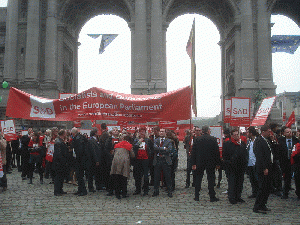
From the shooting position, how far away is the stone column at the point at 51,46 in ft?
106

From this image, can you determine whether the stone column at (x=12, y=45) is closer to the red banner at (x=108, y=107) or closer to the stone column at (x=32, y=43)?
the stone column at (x=32, y=43)

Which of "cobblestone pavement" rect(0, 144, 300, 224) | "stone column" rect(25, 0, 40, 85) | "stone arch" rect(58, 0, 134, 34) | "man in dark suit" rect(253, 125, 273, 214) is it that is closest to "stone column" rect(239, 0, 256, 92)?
"stone arch" rect(58, 0, 134, 34)

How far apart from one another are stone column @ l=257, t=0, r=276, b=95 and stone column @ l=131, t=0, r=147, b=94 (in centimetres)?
1127

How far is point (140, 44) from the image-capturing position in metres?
32.6

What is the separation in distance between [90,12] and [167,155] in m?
33.1

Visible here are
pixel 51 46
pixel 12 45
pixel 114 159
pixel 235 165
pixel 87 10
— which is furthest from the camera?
pixel 87 10

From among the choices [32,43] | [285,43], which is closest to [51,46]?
[32,43]

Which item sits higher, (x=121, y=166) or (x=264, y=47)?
(x=264, y=47)

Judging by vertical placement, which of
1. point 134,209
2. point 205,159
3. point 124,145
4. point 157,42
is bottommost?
point 134,209

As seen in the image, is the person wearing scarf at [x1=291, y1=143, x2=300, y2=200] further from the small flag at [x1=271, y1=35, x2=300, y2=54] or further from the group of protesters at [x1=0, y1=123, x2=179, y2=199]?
the small flag at [x1=271, y1=35, x2=300, y2=54]

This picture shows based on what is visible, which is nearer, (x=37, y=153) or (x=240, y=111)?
(x=37, y=153)

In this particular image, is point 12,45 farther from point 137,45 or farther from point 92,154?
point 92,154

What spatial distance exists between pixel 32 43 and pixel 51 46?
178 centimetres

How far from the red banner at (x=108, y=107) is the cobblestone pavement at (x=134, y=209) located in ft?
7.50
